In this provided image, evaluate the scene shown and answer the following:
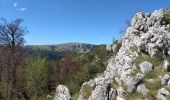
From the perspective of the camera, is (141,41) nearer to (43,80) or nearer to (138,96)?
(138,96)

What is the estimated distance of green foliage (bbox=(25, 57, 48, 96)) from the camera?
79938 mm

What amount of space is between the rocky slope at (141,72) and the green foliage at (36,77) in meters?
37.7

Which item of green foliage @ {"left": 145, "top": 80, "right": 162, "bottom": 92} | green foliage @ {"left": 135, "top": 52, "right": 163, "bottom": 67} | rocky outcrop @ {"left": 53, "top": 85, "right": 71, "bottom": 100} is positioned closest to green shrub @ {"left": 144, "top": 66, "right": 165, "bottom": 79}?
green foliage @ {"left": 135, "top": 52, "right": 163, "bottom": 67}

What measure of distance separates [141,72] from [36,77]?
48.4m

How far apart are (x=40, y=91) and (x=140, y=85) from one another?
154 feet

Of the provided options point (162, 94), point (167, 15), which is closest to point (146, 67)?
point (162, 94)

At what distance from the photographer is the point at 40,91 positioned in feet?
262

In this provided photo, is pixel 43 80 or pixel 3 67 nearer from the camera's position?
pixel 3 67

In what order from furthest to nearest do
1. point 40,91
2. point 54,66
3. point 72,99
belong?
1. point 54,66
2. point 40,91
3. point 72,99

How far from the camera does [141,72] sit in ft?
128

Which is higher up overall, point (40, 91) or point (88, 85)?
point (88, 85)

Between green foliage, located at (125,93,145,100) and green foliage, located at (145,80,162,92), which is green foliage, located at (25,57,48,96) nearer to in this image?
green foliage, located at (125,93,145,100)

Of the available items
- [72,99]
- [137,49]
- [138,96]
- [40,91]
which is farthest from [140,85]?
[40,91]

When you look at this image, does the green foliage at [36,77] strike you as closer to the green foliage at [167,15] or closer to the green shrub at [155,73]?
the green foliage at [167,15]
